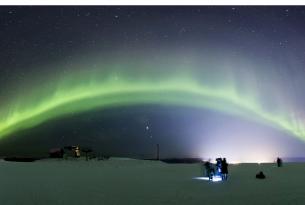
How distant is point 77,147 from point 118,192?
2661 inches

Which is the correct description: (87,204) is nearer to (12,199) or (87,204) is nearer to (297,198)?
(12,199)

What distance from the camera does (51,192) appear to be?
73.2ft

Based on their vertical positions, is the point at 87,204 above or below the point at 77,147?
below

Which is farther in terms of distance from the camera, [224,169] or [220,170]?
[220,170]

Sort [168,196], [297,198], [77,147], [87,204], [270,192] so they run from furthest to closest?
[77,147] → [270,192] → [168,196] → [297,198] → [87,204]

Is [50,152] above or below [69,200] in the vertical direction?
above

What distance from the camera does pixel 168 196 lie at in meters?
19.9

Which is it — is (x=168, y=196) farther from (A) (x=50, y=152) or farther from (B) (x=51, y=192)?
(A) (x=50, y=152)

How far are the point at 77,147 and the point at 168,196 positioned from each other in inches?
2767
